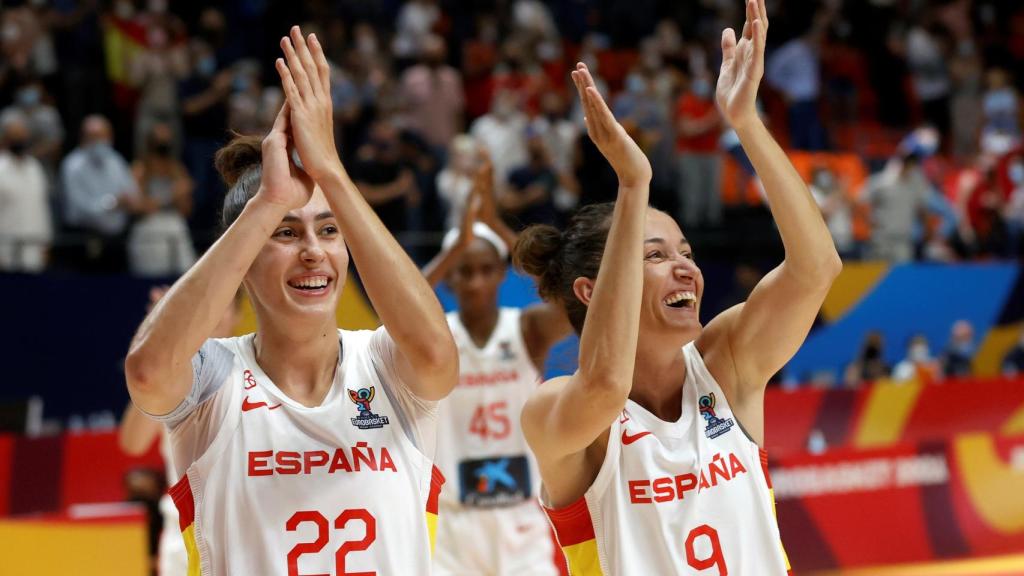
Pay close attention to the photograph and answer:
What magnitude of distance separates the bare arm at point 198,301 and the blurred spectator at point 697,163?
36.3 feet

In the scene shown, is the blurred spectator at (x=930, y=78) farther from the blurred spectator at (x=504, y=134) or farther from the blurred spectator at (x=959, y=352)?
the blurred spectator at (x=504, y=134)

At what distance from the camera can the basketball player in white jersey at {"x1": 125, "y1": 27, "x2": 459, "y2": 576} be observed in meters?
2.72

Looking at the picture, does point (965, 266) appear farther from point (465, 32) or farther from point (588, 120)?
point (588, 120)

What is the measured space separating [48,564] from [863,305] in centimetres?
906

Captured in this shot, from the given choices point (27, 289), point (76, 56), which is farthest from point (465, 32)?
point (27, 289)

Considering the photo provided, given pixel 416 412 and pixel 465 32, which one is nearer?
pixel 416 412

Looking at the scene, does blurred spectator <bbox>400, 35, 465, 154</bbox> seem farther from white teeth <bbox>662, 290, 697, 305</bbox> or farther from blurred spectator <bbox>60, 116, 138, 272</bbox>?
white teeth <bbox>662, 290, 697, 305</bbox>

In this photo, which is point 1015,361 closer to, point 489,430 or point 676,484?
point 489,430

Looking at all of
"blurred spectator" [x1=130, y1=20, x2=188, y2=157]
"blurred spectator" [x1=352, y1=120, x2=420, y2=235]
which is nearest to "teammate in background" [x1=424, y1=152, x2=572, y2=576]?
"blurred spectator" [x1=352, y1=120, x2=420, y2=235]

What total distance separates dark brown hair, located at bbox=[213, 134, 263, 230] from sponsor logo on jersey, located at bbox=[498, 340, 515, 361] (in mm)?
3061

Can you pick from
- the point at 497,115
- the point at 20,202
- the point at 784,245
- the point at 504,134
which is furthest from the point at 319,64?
the point at 497,115

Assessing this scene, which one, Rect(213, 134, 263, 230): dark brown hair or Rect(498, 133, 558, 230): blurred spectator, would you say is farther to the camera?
Rect(498, 133, 558, 230): blurred spectator

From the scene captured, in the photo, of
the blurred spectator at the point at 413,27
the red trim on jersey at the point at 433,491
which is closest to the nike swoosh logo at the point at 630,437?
the red trim on jersey at the point at 433,491

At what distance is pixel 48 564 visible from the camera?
22.8ft
